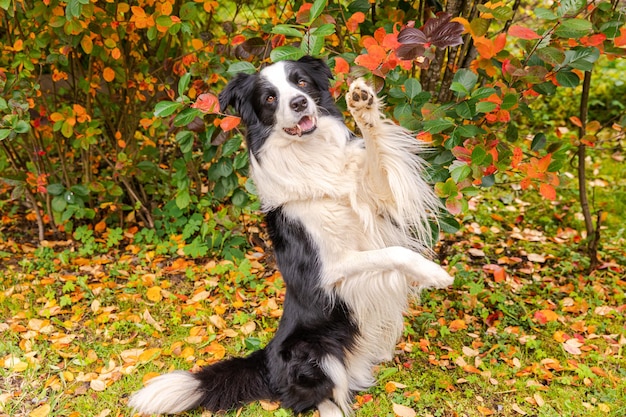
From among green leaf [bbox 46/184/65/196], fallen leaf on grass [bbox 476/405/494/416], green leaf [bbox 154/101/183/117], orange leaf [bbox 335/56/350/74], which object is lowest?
fallen leaf on grass [bbox 476/405/494/416]

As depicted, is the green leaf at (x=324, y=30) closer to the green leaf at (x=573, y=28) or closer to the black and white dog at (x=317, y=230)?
the black and white dog at (x=317, y=230)

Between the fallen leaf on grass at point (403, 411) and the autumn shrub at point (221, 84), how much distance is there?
1.06 meters

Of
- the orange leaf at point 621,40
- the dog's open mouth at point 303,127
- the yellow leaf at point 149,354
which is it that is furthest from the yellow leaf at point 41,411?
the orange leaf at point 621,40

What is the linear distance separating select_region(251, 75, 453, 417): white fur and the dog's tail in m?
0.40

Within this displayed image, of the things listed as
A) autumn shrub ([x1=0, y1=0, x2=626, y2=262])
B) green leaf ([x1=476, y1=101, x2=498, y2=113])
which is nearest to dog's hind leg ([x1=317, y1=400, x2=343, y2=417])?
autumn shrub ([x1=0, y1=0, x2=626, y2=262])

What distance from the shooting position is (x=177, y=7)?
4168mm

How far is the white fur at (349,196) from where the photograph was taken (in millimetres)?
2732

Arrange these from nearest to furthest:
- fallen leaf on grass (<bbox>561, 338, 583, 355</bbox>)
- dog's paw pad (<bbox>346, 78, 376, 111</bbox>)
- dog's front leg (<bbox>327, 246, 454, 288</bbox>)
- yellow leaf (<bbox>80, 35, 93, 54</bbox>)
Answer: dog's paw pad (<bbox>346, 78, 376, 111</bbox>), dog's front leg (<bbox>327, 246, 454, 288</bbox>), fallen leaf on grass (<bbox>561, 338, 583, 355</bbox>), yellow leaf (<bbox>80, 35, 93, 54</bbox>)

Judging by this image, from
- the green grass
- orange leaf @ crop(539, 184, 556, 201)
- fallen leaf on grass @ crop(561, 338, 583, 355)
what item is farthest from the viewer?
fallen leaf on grass @ crop(561, 338, 583, 355)

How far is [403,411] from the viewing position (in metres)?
2.88

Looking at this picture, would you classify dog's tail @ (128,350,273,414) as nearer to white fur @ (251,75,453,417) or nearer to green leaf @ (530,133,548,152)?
white fur @ (251,75,453,417)

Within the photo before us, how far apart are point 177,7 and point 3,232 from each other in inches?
99.5

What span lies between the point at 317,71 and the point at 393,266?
3.51ft

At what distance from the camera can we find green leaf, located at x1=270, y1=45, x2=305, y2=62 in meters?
2.64
